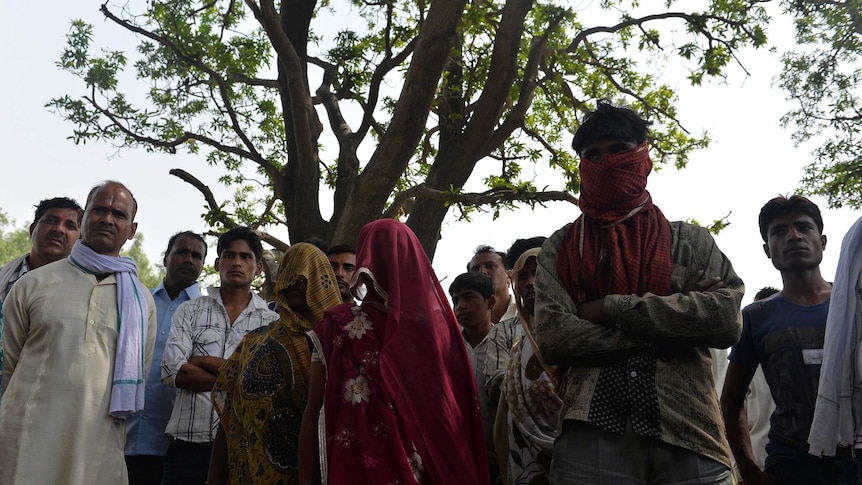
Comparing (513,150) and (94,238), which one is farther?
(513,150)

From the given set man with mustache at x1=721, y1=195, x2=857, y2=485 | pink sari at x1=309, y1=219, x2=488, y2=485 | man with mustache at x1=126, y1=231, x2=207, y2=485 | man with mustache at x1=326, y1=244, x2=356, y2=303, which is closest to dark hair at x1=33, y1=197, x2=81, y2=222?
man with mustache at x1=126, y1=231, x2=207, y2=485

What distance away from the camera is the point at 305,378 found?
3.32 metres

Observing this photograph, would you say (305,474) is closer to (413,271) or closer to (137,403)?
(413,271)

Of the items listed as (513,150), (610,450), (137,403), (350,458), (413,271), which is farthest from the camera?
(513,150)

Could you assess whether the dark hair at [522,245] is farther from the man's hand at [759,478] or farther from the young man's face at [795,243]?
the man's hand at [759,478]

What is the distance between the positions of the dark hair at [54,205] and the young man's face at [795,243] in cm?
428

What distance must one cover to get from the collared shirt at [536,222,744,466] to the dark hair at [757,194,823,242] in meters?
1.33

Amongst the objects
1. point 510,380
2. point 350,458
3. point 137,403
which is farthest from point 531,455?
point 137,403

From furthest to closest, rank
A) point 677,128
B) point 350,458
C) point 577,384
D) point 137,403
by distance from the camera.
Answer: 1. point 677,128
2. point 137,403
3. point 350,458
4. point 577,384

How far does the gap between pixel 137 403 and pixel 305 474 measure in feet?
4.44

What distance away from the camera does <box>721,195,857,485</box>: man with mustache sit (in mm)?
3215

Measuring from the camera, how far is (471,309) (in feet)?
14.2

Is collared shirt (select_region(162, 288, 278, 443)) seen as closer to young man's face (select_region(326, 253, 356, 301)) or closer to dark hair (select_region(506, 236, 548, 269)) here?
young man's face (select_region(326, 253, 356, 301))

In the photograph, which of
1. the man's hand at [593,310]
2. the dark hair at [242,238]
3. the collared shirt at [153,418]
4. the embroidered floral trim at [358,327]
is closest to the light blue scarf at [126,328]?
the collared shirt at [153,418]
